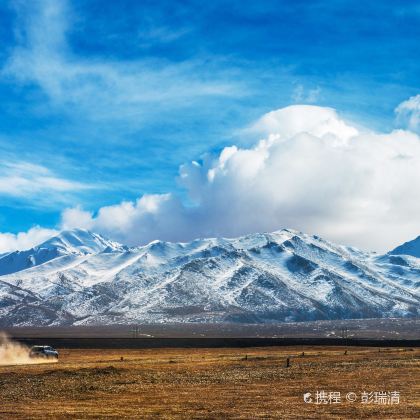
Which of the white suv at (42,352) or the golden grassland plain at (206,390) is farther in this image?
the white suv at (42,352)

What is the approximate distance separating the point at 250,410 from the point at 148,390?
12.2 meters

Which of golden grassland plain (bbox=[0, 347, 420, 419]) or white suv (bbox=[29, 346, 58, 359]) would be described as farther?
white suv (bbox=[29, 346, 58, 359])

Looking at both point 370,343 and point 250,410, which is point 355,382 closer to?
point 250,410

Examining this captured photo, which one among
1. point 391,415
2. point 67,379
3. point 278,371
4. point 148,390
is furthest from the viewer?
point 278,371

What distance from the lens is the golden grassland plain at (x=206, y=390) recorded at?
108 feet

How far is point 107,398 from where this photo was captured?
39.9 m

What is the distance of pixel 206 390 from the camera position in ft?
142

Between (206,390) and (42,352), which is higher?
(42,352)

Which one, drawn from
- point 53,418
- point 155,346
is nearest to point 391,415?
point 53,418

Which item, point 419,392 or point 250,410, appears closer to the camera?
point 250,410

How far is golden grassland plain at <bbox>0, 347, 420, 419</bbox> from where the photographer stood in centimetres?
3294

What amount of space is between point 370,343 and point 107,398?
102275 millimetres

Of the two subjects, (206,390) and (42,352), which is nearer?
(206,390)

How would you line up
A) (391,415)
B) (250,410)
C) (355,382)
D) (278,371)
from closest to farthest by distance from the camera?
(391,415), (250,410), (355,382), (278,371)
